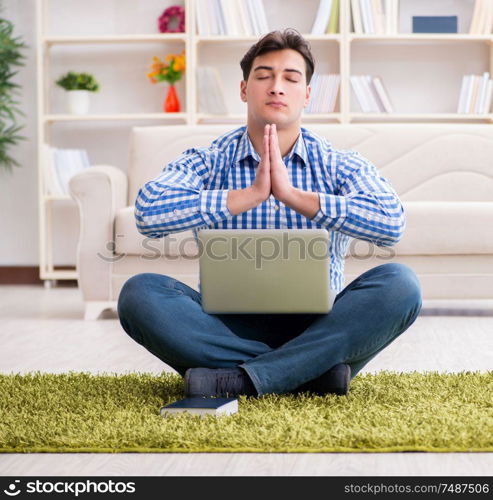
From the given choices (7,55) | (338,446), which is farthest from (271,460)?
(7,55)

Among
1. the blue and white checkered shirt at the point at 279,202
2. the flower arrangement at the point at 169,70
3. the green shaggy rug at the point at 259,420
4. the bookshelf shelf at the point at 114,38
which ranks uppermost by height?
the bookshelf shelf at the point at 114,38

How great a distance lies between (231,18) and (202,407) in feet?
11.6

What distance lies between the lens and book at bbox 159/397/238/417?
4.94 ft

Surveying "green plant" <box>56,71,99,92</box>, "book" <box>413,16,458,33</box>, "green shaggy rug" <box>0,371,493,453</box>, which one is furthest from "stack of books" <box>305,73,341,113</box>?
"green shaggy rug" <box>0,371,493,453</box>

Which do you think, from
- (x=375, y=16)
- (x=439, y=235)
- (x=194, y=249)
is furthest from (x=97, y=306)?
(x=375, y=16)

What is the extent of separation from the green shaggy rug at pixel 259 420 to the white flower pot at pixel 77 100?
10.3 feet

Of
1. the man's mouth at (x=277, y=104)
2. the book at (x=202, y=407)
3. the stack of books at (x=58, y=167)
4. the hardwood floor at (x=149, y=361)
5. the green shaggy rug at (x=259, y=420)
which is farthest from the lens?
the stack of books at (x=58, y=167)

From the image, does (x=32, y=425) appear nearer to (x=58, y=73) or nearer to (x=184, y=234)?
(x=184, y=234)

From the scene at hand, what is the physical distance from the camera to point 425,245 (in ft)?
10.6

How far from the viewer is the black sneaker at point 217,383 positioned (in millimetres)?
1636

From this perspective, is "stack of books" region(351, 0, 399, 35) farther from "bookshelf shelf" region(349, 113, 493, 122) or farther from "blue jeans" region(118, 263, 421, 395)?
"blue jeans" region(118, 263, 421, 395)

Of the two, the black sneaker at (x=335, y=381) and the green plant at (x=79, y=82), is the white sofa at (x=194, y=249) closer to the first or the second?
the green plant at (x=79, y=82)

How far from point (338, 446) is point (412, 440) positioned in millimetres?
115

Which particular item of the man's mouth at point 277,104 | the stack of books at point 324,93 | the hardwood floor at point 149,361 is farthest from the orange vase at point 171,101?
the man's mouth at point 277,104
